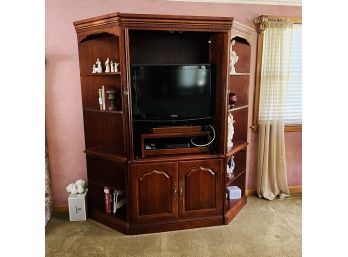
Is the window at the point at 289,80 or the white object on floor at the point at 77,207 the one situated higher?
the window at the point at 289,80

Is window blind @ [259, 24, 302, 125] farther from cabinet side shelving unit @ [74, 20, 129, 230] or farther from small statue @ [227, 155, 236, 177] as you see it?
cabinet side shelving unit @ [74, 20, 129, 230]

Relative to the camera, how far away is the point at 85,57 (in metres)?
2.66

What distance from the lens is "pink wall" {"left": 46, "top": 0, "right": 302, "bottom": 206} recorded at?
2.62m

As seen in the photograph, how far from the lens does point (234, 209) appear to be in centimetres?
279

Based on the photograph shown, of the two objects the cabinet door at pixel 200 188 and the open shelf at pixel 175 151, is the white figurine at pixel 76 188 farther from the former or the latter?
the cabinet door at pixel 200 188

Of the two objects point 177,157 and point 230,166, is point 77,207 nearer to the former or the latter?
point 177,157

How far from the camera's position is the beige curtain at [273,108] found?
2.90 meters

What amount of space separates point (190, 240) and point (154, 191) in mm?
559

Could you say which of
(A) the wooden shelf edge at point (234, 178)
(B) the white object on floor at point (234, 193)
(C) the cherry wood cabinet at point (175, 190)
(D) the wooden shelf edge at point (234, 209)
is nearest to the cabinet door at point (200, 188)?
(C) the cherry wood cabinet at point (175, 190)

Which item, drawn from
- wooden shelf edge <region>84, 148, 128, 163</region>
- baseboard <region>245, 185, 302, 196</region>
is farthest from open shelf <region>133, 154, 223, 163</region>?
baseboard <region>245, 185, 302, 196</region>

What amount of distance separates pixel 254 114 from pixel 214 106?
79cm

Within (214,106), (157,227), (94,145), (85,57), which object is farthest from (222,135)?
(85,57)
